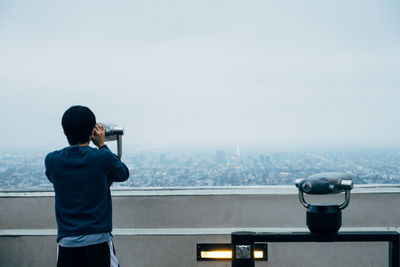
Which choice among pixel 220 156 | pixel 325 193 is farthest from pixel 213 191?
pixel 325 193

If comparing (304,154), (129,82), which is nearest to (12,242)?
(129,82)

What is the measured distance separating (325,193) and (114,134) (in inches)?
48.0

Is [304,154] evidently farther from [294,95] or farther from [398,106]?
[398,106]

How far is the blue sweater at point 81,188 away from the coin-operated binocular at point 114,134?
0.45 m

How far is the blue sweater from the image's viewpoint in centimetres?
163

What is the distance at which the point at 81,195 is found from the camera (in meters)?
1.63

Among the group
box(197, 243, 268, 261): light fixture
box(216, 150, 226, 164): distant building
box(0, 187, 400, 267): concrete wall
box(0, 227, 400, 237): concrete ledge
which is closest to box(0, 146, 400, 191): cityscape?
box(216, 150, 226, 164): distant building

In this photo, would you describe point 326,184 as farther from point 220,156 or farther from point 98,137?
point 220,156

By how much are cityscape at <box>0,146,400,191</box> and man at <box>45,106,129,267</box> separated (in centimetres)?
100

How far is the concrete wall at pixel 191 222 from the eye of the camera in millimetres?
2615

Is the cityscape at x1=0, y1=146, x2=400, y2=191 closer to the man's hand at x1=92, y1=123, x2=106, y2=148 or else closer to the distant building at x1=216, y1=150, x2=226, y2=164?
the distant building at x1=216, y1=150, x2=226, y2=164

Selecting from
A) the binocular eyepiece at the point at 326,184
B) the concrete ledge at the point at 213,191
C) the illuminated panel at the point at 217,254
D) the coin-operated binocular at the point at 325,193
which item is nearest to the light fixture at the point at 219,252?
the illuminated panel at the point at 217,254

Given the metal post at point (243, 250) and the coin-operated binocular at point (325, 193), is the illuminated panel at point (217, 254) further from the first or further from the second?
the coin-operated binocular at point (325, 193)

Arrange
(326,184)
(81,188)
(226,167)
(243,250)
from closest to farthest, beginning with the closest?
(81,188) → (326,184) → (243,250) → (226,167)
